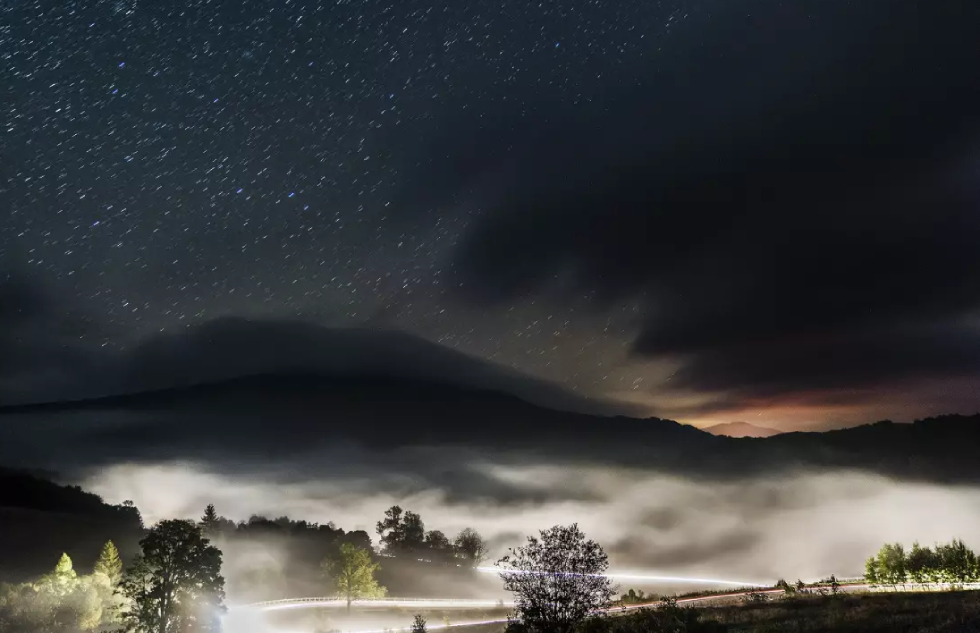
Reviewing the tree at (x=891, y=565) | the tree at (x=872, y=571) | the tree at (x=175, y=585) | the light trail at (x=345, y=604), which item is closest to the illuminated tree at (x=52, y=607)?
the light trail at (x=345, y=604)

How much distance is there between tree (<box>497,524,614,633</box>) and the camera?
182 ft

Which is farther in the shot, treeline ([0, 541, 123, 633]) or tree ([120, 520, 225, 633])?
treeline ([0, 541, 123, 633])

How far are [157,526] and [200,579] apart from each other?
25.8 ft

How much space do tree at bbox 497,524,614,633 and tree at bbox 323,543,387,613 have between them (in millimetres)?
84314

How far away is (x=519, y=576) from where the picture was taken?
5694cm

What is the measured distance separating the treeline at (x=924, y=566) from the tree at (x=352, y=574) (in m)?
88.2

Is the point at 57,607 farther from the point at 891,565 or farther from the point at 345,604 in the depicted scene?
the point at 891,565

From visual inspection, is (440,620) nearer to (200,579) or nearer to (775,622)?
(200,579)

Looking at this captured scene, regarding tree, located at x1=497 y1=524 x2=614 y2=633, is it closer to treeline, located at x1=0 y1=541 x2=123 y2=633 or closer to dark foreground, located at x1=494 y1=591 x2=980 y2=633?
dark foreground, located at x1=494 y1=591 x2=980 y2=633

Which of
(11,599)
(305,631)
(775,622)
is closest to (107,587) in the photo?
(11,599)

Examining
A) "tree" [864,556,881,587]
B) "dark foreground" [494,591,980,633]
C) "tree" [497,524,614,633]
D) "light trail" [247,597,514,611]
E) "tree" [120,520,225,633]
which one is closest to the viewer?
"tree" [497,524,614,633]

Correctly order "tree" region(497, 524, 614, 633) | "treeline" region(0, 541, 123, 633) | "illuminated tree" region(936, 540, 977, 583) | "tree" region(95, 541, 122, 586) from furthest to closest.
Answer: "tree" region(95, 541, 122, 586) < "treeline" region(0, 541, 123, 633) < "illuminated tree" region(936, 540, 977, 583) < "tree" region(497, 524, 614, 633)

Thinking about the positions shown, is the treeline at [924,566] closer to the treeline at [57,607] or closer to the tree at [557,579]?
the tree at [557,579]

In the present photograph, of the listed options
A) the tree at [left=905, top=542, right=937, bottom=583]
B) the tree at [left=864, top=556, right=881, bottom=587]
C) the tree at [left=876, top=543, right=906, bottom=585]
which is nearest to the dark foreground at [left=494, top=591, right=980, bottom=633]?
the tree at [left=905, top=542, right=937, bottom=583]
